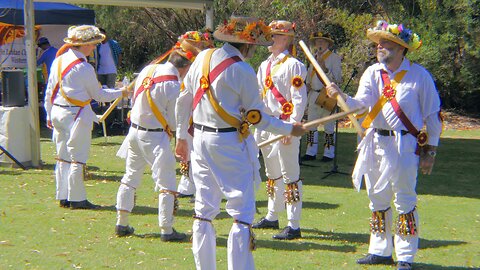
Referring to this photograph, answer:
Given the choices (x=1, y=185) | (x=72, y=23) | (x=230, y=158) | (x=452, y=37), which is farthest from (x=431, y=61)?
(x=230, y=158)

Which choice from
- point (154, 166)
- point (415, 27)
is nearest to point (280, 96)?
point (154, 166)

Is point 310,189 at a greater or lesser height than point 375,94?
lesser

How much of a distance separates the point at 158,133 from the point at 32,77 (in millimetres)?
5458

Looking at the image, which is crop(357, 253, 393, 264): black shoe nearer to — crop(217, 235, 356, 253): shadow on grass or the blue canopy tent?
crop(217, 235, 356, 253): shadow on grass

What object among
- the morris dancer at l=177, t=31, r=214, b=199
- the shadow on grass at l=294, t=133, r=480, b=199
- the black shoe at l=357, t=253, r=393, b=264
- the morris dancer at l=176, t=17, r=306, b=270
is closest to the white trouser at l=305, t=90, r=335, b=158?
the shadow on grass at l=294, t=133, r=480, b=199

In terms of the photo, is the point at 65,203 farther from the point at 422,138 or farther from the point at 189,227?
the point at 422,138

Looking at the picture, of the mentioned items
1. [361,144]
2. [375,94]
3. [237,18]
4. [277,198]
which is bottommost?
[277,198]

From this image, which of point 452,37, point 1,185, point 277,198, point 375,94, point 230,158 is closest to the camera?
point 230,158

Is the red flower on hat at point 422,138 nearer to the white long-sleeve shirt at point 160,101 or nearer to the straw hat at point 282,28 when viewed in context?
the straw hat at point 282,28

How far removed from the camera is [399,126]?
697 cm

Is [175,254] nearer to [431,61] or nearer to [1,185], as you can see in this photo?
[1,185]

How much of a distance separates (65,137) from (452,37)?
12212 mm

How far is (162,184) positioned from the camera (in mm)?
8148

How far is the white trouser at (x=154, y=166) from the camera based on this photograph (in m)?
8.08
